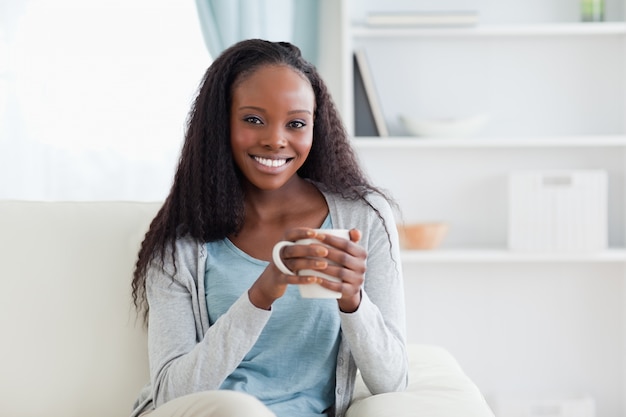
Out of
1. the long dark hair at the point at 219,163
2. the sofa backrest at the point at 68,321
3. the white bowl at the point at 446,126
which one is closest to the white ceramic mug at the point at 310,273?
the long dark hair at the point at 219,163

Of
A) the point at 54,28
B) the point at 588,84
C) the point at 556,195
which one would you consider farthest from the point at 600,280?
the point at 54,28

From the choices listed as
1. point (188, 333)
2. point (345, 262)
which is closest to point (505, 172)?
point (188, 333)

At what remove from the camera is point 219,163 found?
178cm

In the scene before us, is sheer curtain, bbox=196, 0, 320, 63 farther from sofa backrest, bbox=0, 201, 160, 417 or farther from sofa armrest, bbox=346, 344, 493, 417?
sofa armrest, bbox=346, 344, 493, 417

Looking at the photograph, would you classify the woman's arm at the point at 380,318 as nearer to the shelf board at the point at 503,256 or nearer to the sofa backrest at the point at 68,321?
the sofa backrest at the point at 68,321

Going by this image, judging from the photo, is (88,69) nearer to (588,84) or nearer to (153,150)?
(153,150)

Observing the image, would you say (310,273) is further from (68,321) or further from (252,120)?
(68,321)

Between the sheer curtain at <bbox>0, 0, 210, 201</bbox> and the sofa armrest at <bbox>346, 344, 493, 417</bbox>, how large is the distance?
1.52 m

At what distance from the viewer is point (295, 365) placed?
1.72 metres

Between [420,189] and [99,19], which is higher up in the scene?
[99,19]

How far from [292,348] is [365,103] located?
1436 mm

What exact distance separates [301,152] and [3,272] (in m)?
0.67

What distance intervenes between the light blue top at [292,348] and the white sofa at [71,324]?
122mm

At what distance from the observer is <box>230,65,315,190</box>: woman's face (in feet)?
5.51
